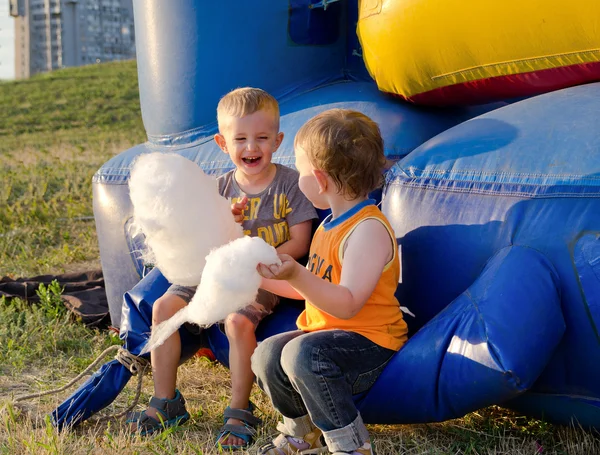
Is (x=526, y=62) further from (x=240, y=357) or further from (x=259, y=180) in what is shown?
(x=240, y=357)

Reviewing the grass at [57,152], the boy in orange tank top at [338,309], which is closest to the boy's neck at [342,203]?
the boy in orange tank top at [338,309]

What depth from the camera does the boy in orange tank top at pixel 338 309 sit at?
7.35 feet

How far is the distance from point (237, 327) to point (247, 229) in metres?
0.35

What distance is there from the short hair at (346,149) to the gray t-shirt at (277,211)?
1.36 feet

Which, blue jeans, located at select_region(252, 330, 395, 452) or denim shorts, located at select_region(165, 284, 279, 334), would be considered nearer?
blue jeans, located at select_region(252, 330, 395, 452)

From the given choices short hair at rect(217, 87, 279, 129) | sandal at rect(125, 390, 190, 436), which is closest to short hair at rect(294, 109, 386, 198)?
short hair at rect(217, 87, 279, 129)

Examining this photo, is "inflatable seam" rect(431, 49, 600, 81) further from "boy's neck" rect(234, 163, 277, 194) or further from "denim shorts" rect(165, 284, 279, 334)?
"denim shorts" rect(165, 284, 279, 334)

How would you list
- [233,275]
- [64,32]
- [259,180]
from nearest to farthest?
1. [233,275]
2. [259,180]
3. [64,32]

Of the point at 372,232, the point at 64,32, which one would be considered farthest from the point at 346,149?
the point at 64,32

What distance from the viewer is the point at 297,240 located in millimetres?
2816

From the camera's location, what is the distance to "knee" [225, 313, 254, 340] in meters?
2.67

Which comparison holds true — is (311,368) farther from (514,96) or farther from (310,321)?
(514,96)

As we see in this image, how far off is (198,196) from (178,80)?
1.33m

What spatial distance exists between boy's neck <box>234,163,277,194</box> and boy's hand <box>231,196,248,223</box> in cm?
10
